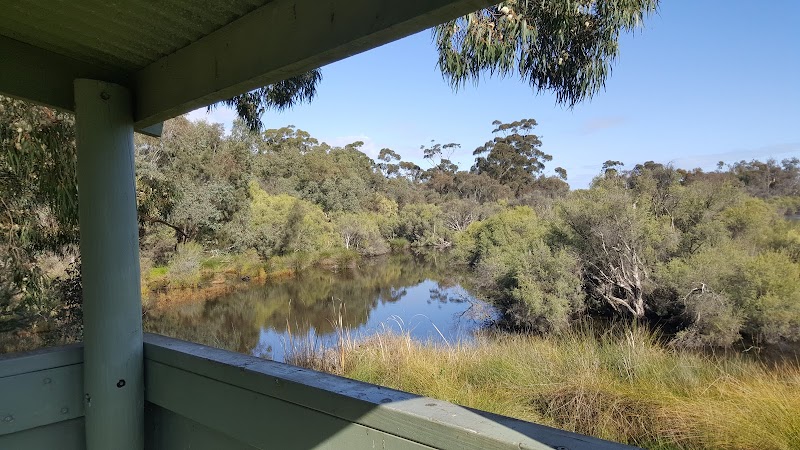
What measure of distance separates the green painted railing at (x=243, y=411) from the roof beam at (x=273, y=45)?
1.65 ft

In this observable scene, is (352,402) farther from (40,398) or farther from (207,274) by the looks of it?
(207,274)

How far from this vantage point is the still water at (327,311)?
330 inches

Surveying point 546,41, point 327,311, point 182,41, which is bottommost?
point 327,311

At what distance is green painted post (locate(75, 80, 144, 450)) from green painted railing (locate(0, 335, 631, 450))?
0.04 metres

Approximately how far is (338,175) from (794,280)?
23358 mm

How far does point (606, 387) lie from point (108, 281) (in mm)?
3715

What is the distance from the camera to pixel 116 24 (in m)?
0.98

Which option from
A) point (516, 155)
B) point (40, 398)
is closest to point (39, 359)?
point (40, 398)

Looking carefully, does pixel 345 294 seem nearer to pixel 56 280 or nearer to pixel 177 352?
pixel 56 280

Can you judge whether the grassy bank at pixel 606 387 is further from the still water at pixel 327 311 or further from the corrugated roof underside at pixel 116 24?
the corrugated roof underside at pixel 116 24

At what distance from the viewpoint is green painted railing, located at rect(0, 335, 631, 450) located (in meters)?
0.56

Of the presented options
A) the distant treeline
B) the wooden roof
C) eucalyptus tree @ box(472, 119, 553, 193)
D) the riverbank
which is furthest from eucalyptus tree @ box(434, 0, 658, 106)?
eucalyptus tree @ box(472, 119, 553, 193)

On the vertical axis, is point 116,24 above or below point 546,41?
below

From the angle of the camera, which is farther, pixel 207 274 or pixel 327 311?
pixel 207 274
